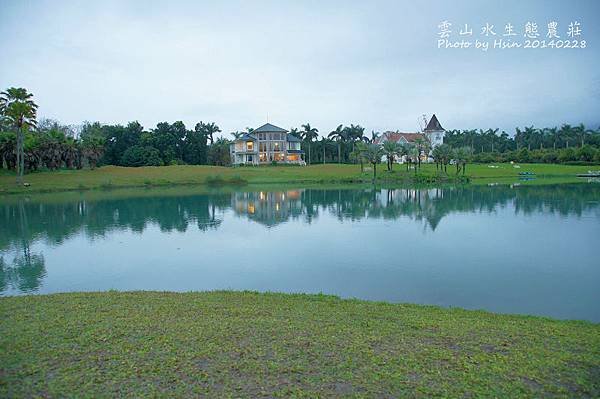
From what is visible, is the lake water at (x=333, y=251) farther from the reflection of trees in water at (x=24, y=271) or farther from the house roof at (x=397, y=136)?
the house roof at (x=397, y=136)

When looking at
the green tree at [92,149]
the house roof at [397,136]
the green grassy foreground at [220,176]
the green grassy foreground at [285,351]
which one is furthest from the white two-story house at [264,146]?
the green grassy foreground at [285,351]

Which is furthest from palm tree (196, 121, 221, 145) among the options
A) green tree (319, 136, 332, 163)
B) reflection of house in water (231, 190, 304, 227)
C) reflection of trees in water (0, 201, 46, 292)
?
reflection of trees in water (0, 201, 46, 292)

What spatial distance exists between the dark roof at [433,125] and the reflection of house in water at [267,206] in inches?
2696

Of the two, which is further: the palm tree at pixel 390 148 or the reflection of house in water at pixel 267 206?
the palm tree at pixel 390 148

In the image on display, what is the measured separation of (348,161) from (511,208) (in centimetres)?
6591

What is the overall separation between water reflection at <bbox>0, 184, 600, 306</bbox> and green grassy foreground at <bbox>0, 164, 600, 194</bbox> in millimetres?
14737

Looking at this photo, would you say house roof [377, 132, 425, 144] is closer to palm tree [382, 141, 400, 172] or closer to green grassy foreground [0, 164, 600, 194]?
green grassy foreground [0, 164, 600, 194]

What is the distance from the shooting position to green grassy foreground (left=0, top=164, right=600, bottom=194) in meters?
57.1

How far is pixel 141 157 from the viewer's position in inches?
2997

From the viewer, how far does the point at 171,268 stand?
53.6 feet

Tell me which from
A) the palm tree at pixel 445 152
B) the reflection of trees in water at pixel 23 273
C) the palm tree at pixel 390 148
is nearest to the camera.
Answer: the reflection of trees in water at pixel 23 273

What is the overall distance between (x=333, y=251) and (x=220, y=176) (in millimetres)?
48143

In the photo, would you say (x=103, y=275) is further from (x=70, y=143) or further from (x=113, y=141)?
(x=113, y=141)

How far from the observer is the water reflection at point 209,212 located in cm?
2069
